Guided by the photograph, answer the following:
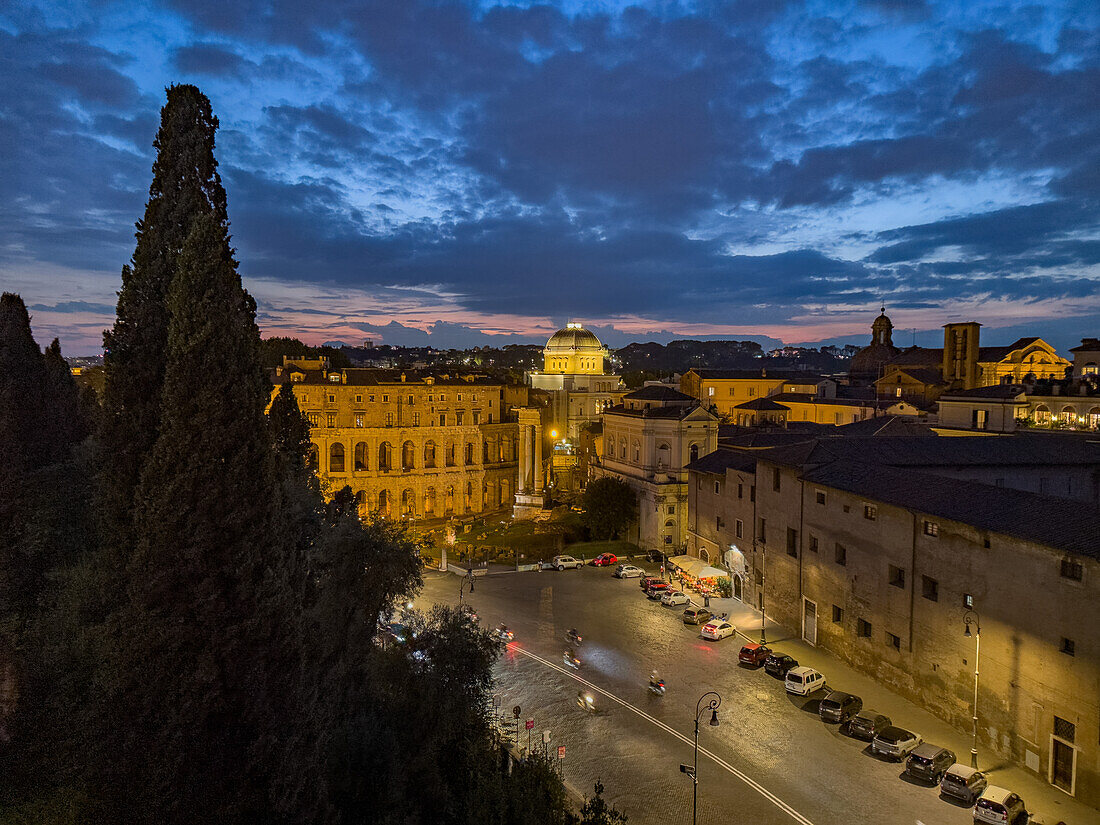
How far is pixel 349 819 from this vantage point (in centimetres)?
1248

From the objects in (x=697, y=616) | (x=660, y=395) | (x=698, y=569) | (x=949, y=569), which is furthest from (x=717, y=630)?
(x=660, y=395)

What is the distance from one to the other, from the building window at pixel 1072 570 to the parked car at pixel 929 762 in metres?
6.02

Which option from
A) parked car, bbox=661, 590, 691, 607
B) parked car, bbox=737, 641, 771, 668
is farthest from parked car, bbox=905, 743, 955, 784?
parked car, bbox=661, 590, 691, 607


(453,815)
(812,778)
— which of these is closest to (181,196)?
(453,815)

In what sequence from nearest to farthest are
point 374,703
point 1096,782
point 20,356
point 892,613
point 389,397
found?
point 20,356 → point 374,703 → point 1096,782 → point 892,613 → point 389,397

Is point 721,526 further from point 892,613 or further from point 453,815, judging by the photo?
point 453,815

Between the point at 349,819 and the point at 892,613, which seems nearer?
the point at 349,819

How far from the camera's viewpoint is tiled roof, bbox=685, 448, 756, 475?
35.7m

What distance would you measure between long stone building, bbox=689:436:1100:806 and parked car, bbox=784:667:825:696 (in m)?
2.50

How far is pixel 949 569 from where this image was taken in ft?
69.7

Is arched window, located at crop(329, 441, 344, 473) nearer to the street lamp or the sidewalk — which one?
the sidewalk

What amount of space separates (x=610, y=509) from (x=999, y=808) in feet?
104

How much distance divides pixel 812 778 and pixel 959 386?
208 ft

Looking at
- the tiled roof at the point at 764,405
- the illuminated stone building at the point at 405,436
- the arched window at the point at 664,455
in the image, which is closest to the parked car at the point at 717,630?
the arched window at the point at 664,455
